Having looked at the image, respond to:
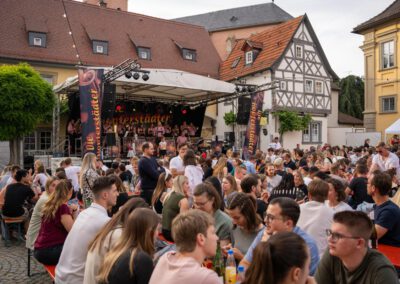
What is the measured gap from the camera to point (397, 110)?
25406 mm

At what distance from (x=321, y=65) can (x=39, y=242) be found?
2650 cm

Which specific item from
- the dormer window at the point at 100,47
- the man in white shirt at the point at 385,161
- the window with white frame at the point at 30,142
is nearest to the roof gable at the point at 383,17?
the dormer window at the point at 100,47

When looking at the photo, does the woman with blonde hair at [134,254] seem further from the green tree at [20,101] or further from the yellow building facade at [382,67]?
the yellow building facade at [382,67]

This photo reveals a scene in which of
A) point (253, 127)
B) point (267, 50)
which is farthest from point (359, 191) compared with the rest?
point (267, 50)

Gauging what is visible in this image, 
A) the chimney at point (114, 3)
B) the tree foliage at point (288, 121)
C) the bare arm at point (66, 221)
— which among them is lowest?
the bare arm at point (66, 221)

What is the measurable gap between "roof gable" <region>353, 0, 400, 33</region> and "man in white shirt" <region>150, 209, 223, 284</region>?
26.1 m

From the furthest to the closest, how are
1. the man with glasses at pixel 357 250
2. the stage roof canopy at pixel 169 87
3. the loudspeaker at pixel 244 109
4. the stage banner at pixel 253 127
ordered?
the loudspeaker at pixel 244 109 → the stage banner at pixel 253 127 → the stage roof canopy at pixel 169 87 → the man with glasses at pixel 357 250

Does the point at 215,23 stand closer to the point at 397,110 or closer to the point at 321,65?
the point at 321,65

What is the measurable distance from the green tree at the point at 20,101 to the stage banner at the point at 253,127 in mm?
9547

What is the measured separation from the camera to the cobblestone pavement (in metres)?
5.70

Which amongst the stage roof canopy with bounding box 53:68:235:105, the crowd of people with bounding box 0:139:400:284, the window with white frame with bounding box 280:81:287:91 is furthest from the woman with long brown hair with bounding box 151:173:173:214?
the window with white frame with bounding box 280:81:287:91

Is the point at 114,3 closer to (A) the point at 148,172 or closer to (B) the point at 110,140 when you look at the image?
(B) the point at 110,140

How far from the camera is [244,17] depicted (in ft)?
149

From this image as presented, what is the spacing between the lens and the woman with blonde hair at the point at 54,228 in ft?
15.7
